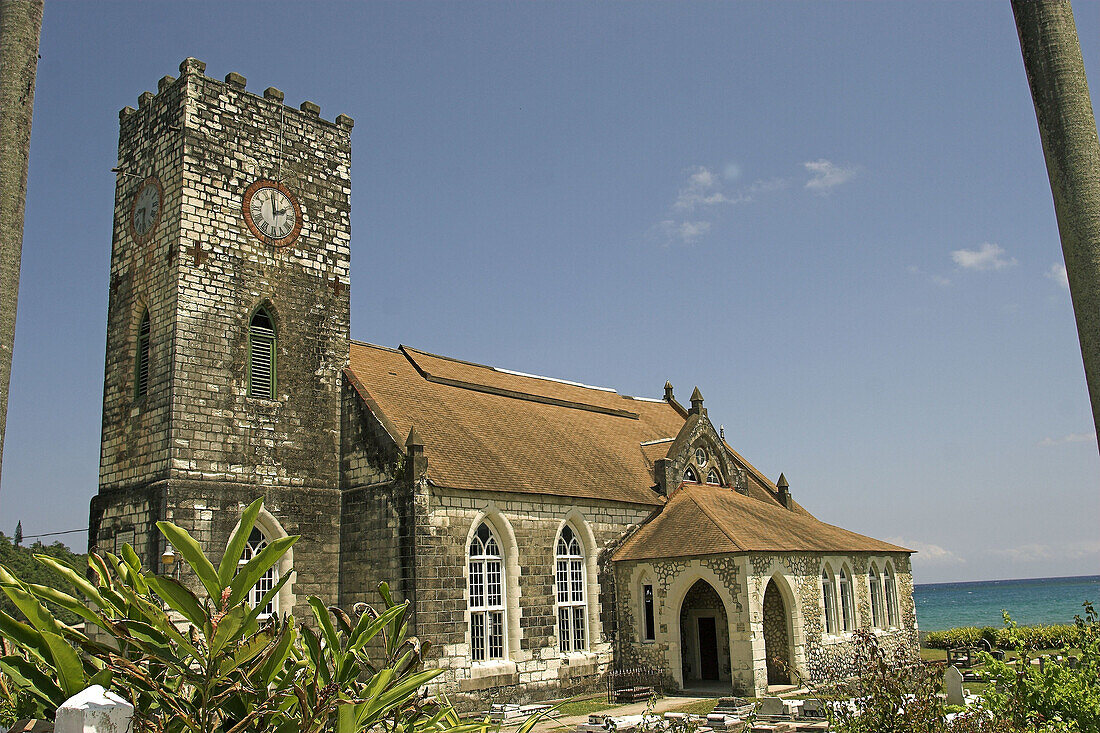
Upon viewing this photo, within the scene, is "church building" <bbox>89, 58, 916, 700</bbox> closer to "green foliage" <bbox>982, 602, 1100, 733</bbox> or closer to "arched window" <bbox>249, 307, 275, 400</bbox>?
"arched window" <bbox>249, 307, 275, 400</bbox>

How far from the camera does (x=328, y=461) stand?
23.7 m

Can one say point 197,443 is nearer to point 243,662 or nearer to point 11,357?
point 11,357

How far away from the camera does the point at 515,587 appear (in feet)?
77.9

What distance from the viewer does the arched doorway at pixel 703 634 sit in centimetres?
2816

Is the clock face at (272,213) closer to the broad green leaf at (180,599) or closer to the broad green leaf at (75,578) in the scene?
the broad green leaf at (75,578)

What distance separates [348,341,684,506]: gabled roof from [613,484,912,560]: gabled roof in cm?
124

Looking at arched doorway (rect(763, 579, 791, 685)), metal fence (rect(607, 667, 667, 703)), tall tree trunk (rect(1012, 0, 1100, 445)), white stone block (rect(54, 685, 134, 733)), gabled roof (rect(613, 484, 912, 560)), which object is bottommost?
metal fence (rect(607, 667, 667, 703))

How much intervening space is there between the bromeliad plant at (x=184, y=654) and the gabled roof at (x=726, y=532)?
71.4 ft

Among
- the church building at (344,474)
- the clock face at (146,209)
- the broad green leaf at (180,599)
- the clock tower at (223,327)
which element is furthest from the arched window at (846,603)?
the broad green leaf at (180,599)

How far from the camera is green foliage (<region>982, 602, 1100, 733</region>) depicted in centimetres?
921

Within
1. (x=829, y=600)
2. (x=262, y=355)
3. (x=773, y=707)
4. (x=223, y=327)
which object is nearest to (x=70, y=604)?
(x=773, y=707)

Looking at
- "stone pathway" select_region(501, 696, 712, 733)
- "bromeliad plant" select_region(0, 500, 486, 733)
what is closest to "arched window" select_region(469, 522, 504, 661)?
"stone pathway" select_region(501, 696, 712, 733)

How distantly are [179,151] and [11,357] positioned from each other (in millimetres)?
16277

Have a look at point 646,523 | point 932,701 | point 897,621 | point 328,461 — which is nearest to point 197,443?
point 328,461
